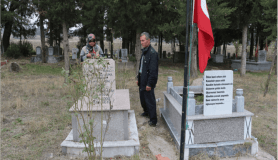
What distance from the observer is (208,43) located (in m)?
2.93

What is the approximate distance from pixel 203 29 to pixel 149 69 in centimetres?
186

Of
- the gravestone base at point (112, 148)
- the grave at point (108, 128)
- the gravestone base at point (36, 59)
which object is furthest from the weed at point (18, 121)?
the gravestone base at point (36, 59)

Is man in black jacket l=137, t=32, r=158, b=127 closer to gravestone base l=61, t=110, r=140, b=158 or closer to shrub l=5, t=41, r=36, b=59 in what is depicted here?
gravestone base l=61, t=110, r=140, b=158

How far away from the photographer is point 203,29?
2.74 metres

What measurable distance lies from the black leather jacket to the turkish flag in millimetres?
1567

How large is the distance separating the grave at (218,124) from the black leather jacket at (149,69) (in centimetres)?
107

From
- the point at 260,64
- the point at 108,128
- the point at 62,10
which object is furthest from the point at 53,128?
the point at 260,64

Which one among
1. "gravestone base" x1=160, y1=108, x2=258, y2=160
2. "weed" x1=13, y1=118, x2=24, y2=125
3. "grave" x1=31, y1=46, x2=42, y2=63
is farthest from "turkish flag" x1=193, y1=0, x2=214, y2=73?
"grave" x1=31, y1=46, x2=42, y2=63

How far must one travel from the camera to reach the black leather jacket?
4.38 meters

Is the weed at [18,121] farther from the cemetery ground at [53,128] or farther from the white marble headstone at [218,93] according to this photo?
the white marble headstone at [218,93]

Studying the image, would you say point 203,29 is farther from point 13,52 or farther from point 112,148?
point 13,52

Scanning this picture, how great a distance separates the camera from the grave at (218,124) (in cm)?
348

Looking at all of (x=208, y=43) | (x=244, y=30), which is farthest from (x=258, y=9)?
(x=208, y=43)

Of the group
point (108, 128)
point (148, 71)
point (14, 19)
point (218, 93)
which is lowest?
point (108, 128)
